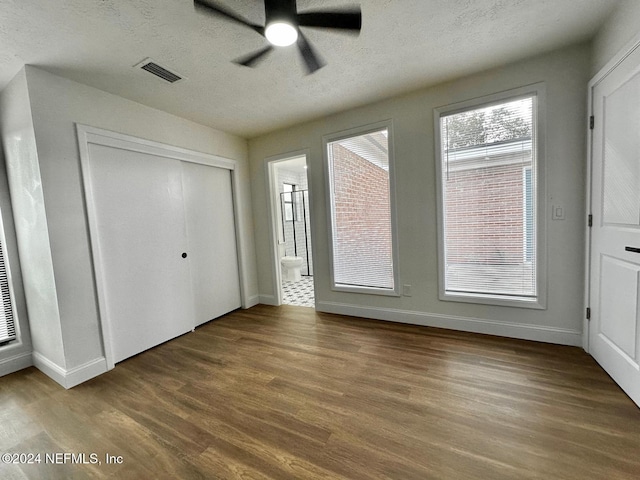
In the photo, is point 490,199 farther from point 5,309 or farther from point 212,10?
point 5,309

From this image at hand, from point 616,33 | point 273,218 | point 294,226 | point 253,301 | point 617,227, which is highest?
point 616,33

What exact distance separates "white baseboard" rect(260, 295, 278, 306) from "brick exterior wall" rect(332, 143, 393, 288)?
43.9 inches

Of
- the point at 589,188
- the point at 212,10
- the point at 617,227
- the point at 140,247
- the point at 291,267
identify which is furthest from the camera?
the point at 291,267

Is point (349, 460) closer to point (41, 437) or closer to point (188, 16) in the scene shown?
point (41, 437)

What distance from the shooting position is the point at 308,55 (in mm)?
1640

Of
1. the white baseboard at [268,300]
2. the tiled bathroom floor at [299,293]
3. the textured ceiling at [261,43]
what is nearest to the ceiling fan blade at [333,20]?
the textured ceiling at [261,43]

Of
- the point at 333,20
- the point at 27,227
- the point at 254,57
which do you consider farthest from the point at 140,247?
the point at 333,20

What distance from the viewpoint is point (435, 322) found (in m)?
2.82

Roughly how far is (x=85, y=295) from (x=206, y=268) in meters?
1.24

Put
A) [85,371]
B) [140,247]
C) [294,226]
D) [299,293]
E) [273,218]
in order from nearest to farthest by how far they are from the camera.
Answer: [85,371], [140,247], [273,218], [299,293], [294,226]

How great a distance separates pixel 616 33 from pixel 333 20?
1.94 meters

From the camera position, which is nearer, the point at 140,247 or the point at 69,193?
the point at 69,193

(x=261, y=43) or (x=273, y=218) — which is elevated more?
(x=261, y=43)

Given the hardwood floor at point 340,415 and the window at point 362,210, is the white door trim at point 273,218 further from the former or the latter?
the hardwood floor at point 340,415
